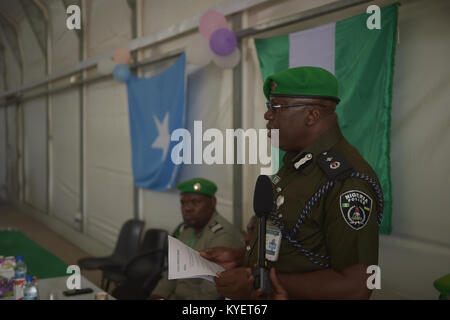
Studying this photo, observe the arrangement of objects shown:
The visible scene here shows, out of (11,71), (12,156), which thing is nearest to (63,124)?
(12,156)

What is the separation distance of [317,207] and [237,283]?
0.16 metres

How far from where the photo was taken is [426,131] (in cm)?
129

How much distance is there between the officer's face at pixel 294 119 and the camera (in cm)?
56

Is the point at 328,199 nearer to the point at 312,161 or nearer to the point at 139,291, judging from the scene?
the point at 312,161

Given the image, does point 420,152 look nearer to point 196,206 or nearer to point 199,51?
point 196,206

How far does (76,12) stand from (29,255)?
81.7 inches

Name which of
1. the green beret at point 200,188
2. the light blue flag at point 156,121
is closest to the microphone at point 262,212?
the green beret at point 200,188

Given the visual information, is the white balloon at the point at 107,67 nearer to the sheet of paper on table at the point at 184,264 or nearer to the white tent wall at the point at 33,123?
the white tent wall at the point at 33,123

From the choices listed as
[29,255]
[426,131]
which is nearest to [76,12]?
[426,131]

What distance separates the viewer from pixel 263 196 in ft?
1.68

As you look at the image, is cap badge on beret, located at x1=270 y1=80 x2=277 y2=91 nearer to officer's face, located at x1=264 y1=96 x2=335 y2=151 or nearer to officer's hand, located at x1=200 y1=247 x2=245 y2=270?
officer's face, located at x1=264 y1=96 x2=335 y2=151

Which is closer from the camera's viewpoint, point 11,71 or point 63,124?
point 11,71

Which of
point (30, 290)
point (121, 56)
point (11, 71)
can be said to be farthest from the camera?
point (121, 56)

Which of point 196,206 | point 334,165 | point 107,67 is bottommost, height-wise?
point 196,206
